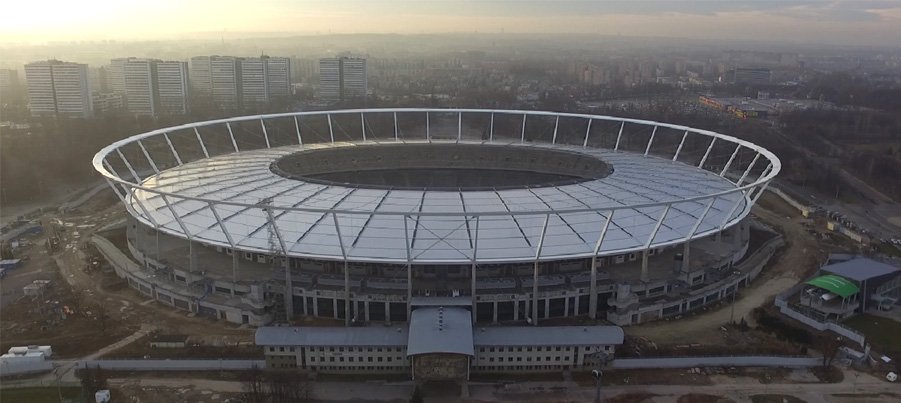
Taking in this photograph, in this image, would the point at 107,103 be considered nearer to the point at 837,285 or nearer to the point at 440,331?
the point at 440,331

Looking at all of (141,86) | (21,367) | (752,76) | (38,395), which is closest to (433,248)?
(38,395)

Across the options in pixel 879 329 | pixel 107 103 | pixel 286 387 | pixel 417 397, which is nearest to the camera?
pixel 417 397

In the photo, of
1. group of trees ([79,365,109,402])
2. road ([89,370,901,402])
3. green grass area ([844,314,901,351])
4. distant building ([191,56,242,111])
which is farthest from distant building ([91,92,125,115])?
green grass area ([844,314,901,351])

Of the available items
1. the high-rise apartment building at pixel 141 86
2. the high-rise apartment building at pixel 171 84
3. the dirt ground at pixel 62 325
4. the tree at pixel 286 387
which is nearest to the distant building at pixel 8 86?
the high-rise apartment building at pixel 141 86

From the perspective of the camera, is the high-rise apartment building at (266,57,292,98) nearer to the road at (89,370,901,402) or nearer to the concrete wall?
the concrete wall

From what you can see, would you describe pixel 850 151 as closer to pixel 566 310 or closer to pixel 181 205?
pixel 566 310

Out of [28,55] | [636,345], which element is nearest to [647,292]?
[636,345]

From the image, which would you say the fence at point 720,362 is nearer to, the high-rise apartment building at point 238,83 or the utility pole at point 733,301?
the utility pole at point 733,301
